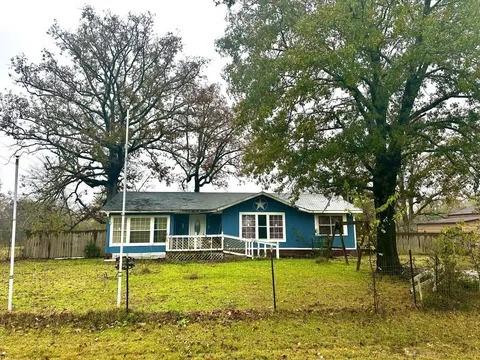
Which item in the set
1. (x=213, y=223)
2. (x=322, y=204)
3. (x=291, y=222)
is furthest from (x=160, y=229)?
(x=322, y=204)

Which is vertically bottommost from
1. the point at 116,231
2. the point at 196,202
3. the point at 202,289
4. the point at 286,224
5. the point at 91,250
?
the point at 202,289

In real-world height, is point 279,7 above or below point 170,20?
below

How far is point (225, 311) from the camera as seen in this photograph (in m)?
8.63

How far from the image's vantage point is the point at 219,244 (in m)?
21.4

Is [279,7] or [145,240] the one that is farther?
[145,240]

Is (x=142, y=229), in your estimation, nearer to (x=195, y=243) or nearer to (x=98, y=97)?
(x=195, y=243)

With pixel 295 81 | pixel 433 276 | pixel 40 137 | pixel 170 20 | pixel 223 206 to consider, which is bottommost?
pixel 433 276

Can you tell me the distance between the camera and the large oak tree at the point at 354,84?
1061 centimetres

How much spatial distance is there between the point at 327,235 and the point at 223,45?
537 inches

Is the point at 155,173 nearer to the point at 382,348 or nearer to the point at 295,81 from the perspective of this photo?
the point at 295,81

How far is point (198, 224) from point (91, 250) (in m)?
7.17

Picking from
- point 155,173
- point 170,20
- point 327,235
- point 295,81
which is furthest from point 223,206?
point 170,20

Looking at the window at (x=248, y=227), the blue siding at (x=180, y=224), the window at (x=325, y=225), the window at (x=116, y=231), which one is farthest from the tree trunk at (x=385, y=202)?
the window at (x=116, y=231)

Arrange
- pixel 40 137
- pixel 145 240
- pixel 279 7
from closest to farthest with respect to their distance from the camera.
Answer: pixel 279 7, pixel 145 240, pixel 40 137
